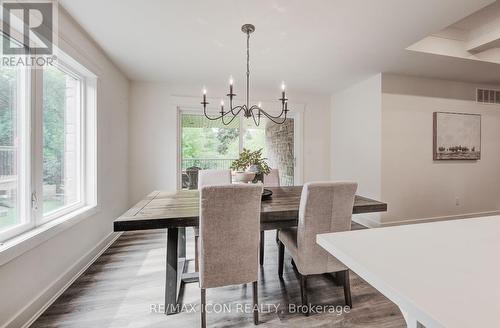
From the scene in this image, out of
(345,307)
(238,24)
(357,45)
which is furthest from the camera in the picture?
(357,45)

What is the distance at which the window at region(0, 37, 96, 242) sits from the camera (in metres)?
1.51

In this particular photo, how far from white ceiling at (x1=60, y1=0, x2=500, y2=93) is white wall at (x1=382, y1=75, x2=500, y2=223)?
29cm

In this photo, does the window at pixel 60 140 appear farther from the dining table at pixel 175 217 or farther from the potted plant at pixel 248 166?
the potted plant at pixel 248 166

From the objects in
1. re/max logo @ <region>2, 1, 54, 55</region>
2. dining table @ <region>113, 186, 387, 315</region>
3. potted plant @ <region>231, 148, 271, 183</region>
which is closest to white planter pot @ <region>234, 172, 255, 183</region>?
potted plant @ <region>231, 148, 271, 183</region>

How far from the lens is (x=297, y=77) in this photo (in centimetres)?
355

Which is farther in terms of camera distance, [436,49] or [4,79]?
[436,49]

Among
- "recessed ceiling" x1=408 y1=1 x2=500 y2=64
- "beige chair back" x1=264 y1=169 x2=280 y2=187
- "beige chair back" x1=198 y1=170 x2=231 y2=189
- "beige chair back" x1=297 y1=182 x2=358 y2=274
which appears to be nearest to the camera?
"beige chair back" x1=297 y1=182 x2=358 y2=274

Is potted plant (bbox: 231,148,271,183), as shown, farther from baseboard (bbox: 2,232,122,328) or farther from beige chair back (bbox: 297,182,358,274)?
baseboard (bbox: 2,232,122,328)

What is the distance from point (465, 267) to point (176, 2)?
7.61 ft

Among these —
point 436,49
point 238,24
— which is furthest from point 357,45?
point 238,24

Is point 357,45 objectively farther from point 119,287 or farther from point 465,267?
point 119,287

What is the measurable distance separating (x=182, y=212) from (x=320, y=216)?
988 mm

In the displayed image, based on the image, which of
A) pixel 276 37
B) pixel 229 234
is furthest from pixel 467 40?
pixel 229 234

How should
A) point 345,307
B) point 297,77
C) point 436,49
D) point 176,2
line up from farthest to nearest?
point 297,77 → point 436,49 → point 176,2 → point 345,307
